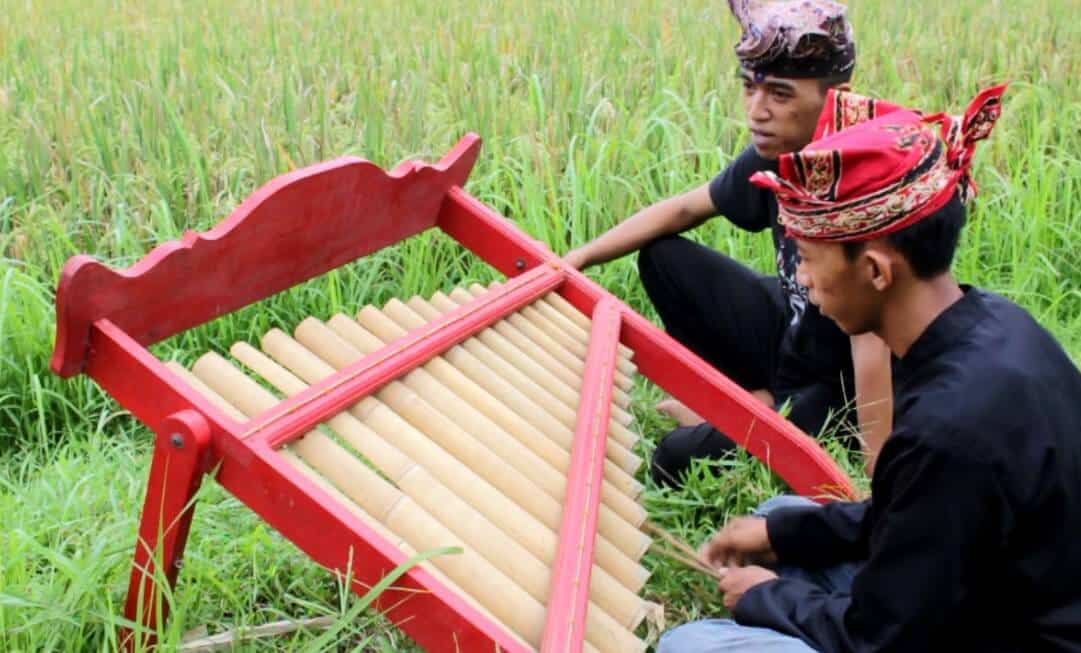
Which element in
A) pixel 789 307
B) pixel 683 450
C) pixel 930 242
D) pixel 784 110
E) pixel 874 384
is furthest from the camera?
pixel 789 307

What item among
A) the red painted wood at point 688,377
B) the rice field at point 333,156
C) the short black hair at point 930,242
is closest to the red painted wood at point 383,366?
the red painted wood at point 688,377

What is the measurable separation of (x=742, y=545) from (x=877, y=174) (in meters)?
0.77

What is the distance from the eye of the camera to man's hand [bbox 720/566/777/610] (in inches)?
73.8

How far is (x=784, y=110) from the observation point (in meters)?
2.41

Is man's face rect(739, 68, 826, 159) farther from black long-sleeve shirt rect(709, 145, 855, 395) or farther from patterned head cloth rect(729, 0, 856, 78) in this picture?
black long-sleeve shirt rect(709, 145, 855, 395)

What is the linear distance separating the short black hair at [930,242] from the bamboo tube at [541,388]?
0.64m

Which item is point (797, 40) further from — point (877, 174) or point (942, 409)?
point (942, 409)

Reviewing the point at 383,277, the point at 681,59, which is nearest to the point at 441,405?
the point at 383,277

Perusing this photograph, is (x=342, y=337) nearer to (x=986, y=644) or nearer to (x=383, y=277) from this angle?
(x=986, y=644)

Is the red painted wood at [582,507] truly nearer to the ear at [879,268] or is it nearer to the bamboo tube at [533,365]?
the bamboo tube at [533,365]

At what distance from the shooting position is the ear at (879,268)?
4.90 ft

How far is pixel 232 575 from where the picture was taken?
2061 mm

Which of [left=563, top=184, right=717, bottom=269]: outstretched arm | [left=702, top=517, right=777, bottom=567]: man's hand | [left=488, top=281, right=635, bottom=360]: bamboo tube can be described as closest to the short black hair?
[left=702, top=517, right=777, bottom=567]: man's hand

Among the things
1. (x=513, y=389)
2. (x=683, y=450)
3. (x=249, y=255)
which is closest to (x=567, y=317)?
(x=683, y=450)
